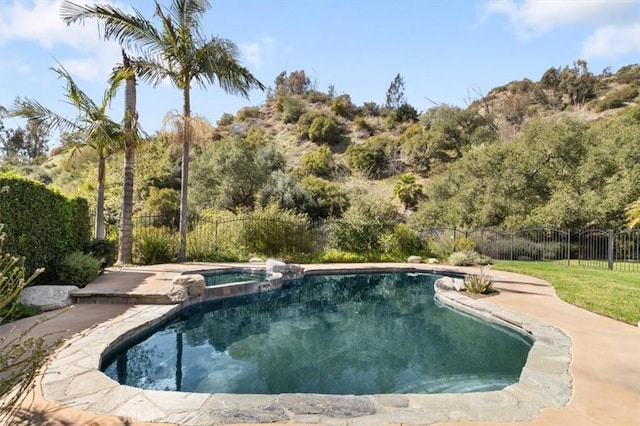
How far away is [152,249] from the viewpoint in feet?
34.8

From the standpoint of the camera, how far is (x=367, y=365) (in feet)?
14.8

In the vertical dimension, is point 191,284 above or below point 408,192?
below

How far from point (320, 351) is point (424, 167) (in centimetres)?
2699

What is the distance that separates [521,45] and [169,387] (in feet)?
54.6

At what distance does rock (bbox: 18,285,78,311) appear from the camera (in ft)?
17.8

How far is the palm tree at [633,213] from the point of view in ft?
43.3

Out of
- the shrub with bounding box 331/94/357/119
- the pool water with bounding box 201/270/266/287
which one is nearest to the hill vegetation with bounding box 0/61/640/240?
the shrub with bounding box 331/94/357/119

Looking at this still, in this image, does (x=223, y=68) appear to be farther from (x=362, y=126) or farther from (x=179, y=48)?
(x=362, y=126)

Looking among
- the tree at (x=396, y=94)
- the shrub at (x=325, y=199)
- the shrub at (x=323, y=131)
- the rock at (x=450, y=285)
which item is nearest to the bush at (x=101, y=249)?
the rock at (x=450, y=285)

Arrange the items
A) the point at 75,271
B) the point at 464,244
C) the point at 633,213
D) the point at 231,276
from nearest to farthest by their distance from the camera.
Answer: the point at 75,271 < the point at 231,276 < the point at 464,244 < the point at 633,213

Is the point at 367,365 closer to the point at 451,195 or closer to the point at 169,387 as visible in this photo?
the point at 169,387

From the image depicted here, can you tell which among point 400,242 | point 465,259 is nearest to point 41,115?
point 400,242

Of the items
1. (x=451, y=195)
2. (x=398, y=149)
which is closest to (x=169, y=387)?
(x=451, y=195)

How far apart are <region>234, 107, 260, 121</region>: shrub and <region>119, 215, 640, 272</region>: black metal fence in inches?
1101
